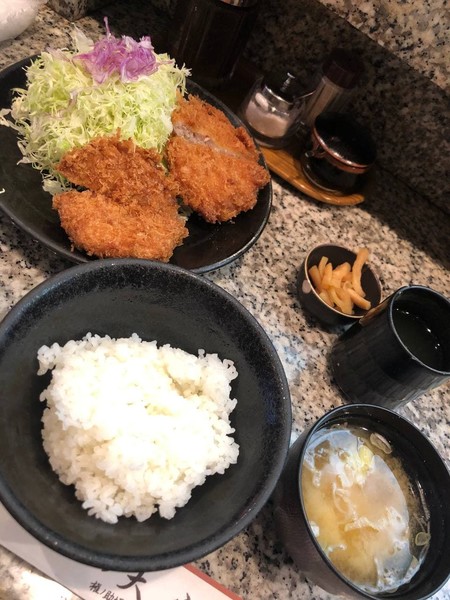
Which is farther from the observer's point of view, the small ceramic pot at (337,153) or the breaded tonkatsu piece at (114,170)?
the small ceramic pot at (337,153)

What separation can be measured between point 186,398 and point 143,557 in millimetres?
407

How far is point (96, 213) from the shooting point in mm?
1504

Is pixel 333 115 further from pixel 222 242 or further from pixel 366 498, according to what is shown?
pixel 366 498

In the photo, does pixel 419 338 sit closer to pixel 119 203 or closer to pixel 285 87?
pixel 119 203

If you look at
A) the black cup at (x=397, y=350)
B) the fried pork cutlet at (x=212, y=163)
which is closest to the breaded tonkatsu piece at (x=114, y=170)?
the fried pork cutlet at (x=212, y=163)

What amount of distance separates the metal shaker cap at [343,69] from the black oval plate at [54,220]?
52cm

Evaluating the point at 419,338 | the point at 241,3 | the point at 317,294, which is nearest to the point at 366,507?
the point at 419,338

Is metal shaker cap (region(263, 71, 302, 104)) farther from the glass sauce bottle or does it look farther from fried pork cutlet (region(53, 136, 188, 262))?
fried pork cutlet (region(53, 136, 188, 262))

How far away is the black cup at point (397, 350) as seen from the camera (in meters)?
1.44

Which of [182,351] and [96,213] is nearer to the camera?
[182,351]

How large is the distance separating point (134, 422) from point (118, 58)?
1.28 metres

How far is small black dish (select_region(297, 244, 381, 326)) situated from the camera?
1.72m

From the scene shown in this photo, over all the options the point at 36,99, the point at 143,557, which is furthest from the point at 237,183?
the point at 143,557

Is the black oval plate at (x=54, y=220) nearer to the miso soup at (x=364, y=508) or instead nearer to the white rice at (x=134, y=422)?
the white rice at (x=134, y=422)
